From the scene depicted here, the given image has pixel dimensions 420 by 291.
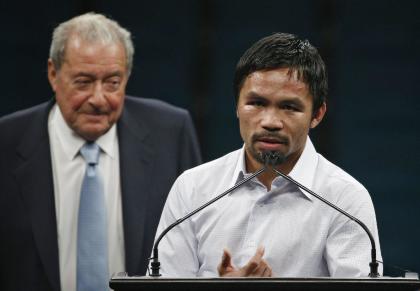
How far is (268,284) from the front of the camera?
1.28 m

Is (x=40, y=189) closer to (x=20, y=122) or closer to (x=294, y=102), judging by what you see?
(x=20, y=122)

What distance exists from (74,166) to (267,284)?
1105mm

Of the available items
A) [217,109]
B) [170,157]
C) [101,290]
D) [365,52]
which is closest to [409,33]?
[365,52]

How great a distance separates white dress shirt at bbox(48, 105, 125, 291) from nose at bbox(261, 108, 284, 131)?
760mm

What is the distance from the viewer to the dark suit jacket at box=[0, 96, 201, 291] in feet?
7.06

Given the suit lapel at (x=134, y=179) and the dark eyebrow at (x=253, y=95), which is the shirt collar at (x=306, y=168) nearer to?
the dark eyebrow at (x=253, y=95)

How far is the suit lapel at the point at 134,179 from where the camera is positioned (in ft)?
7.17

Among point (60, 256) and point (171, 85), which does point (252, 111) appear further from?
point (171, 85)

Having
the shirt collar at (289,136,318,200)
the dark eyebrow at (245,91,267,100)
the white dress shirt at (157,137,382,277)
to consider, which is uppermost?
the dark eyebrow at (245,91,267,100)

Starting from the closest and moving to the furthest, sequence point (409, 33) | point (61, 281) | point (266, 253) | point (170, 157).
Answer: point (266, 253) < point (61, 281) < point (170, 157) < point (409, 33)

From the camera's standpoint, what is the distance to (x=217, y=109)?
361cm

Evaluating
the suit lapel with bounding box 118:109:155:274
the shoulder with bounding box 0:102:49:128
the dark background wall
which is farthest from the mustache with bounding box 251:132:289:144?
the dark background wall

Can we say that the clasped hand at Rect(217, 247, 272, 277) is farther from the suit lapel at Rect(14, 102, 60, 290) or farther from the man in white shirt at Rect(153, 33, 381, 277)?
the suit lapel at Rect(14, 102, 60, 290)

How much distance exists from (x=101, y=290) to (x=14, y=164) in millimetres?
423
